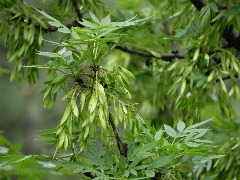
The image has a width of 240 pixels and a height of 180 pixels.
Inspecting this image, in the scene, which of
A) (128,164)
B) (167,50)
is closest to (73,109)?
(128,164)

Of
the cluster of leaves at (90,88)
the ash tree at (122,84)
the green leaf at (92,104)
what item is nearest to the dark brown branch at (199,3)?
the ash tree at (122,84)

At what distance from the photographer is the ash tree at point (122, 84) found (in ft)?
4.75

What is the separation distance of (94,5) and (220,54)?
47 centimetres

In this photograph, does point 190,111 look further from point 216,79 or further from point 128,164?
point 128,164

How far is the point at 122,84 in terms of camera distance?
4.91 feet

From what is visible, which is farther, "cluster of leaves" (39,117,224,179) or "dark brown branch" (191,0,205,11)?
"dark brown branch" (191,0,205,11)

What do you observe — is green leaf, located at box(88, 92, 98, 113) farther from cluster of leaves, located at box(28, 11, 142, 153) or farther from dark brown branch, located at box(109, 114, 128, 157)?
dark brown branch, located at box(109, 114, 128, 157)

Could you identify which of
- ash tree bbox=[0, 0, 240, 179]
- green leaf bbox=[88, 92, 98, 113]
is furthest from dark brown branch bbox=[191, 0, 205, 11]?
green leaf bbox=[88, 92, 98, 113]

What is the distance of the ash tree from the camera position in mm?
1449

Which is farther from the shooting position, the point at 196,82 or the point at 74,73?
the point at 196,82

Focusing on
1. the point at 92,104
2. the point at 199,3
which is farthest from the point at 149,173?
the point at 199,3

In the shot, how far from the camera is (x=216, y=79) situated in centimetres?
199

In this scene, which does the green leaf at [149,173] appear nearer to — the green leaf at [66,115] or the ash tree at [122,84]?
the ash tree at [122,84]

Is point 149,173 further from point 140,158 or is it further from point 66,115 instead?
point 66,115
